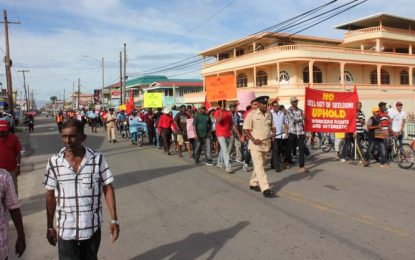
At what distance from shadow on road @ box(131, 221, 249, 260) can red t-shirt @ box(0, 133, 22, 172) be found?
3.14 meters

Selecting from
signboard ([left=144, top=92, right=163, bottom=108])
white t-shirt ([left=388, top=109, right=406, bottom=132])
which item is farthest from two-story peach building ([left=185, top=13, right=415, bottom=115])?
white t-shirt ([left=388, top=109, right=406, bottom=132])

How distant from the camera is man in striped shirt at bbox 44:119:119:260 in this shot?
3.37 m

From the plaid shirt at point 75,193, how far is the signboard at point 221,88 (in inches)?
450

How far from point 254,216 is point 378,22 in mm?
45454

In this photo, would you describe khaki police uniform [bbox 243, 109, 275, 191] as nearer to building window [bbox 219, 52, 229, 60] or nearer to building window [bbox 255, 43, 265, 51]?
building window [bbox 255, 43, 265, 51]

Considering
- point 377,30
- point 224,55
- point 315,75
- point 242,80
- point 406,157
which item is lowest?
point 406,157

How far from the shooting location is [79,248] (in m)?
3.51

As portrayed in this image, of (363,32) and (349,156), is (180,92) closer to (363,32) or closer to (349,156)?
(363,32)

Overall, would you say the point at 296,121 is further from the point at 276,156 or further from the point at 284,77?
the point at 284,77

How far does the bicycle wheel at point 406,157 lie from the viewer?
11.3 metres

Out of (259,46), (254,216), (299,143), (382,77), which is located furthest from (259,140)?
(382,77)

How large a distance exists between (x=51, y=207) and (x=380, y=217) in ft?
16.2

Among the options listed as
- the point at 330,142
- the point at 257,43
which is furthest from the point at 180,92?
the point at 330,142

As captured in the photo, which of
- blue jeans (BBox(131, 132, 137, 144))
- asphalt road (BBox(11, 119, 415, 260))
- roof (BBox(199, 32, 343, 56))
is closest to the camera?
asphalt road (BBox(11, 119, 415, 260))
